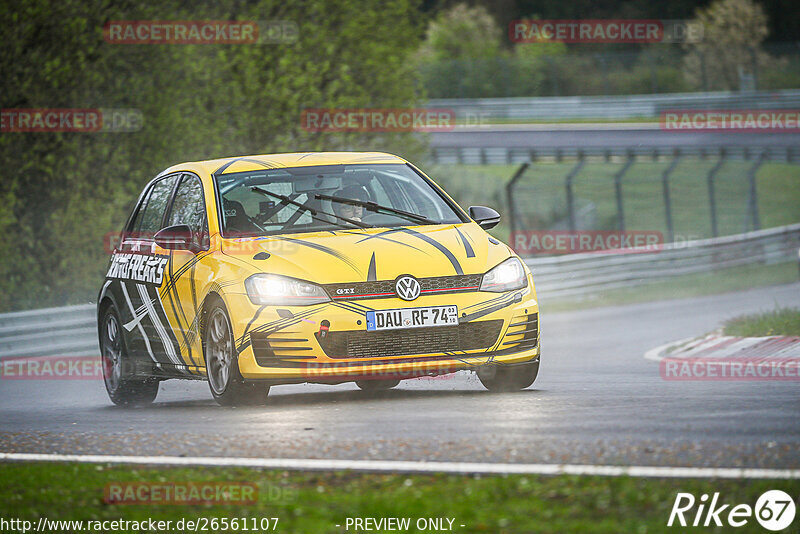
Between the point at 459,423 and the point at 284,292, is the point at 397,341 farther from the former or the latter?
the point at 459,423

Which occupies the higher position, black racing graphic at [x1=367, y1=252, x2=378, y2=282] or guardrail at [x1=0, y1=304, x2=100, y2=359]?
black racing graphic at [x1=367, y1=252, x2=378, y2=282]

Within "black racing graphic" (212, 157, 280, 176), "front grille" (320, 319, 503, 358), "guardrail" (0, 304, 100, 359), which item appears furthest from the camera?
"guardrail" (0, 304, 100, 359)

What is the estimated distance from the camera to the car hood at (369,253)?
936 cm

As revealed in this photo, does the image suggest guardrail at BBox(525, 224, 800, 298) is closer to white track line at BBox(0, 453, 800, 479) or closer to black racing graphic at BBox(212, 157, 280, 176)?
black racing graphic at BBox(212, 157, 280, 176)

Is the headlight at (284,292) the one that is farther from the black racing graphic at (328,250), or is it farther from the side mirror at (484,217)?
the side mirror at (484,217)

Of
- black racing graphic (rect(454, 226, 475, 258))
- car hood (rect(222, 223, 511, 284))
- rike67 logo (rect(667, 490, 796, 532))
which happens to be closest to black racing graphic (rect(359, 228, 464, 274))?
car hood (rect(222, 223, 511, 284))

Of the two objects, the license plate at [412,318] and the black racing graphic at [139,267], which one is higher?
the black racing graphic at [139,267]

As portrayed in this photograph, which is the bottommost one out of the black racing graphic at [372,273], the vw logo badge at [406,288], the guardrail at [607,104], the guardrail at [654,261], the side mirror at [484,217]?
the guardrail at [654,261]

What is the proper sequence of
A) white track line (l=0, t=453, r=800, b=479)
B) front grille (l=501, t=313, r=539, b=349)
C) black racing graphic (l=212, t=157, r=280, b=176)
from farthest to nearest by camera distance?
black racing graphic (l=212, t=157, r=280, b=176), front grille (l=501, t=313, r=539, b=349), white track line (l=0, t=453, r=800, b=479)

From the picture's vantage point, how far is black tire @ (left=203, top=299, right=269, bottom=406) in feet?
31.0

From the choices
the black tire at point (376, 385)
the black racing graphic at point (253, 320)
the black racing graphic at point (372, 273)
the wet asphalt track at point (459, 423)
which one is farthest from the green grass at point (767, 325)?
the black racing graphic at point (253, 320)

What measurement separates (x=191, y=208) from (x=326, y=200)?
1.05 meters

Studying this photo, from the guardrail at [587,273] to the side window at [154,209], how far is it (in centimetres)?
518

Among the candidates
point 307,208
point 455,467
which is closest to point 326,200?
point 307,208
